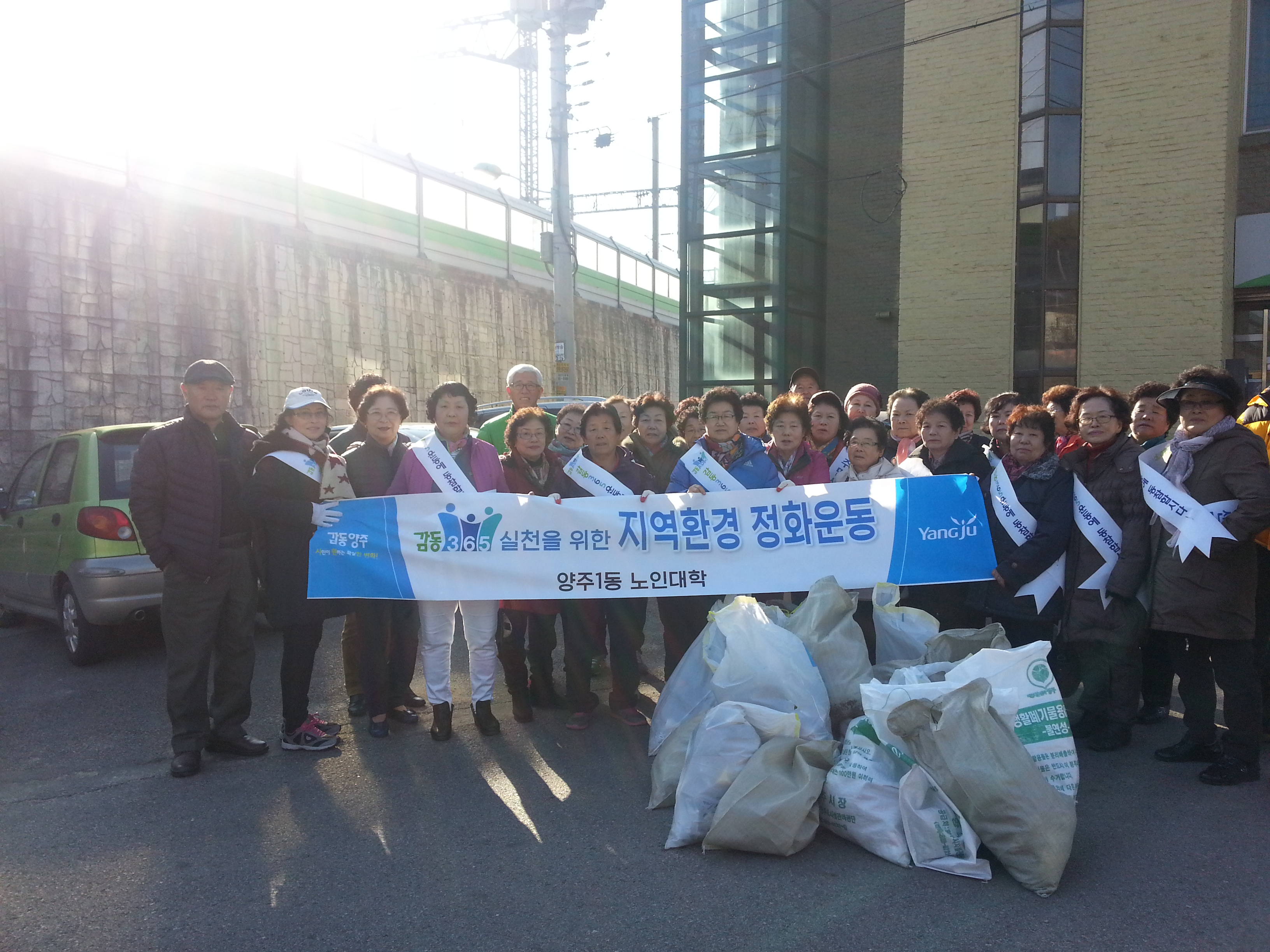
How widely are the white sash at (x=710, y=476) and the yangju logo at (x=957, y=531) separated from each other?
102 centimetres

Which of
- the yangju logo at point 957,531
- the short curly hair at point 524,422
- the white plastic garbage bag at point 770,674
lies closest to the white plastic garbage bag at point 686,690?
the white plastic garbage bag at point 770,674

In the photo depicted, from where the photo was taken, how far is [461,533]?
17.5ft

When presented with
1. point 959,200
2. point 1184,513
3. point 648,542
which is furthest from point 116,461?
point 959,200

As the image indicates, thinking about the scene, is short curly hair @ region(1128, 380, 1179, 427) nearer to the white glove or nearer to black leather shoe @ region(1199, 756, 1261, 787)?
black leather shoe @ region(1199, 756, 1261, 787)

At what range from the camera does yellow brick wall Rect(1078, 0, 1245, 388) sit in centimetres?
1131

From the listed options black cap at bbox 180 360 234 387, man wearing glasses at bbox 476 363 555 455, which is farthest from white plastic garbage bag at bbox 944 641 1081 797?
man wearing glasses at bbox 476 363 555 455

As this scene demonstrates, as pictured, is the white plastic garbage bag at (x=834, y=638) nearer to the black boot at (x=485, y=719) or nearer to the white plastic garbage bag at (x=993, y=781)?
the white plastic garbage bag at (x=993, y=781)

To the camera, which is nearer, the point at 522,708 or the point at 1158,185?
the point at 522,708

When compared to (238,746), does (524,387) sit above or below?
above

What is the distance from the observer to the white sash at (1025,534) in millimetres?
4918

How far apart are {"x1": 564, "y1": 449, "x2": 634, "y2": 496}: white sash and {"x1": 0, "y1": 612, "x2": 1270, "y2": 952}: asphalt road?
1334 millimetres

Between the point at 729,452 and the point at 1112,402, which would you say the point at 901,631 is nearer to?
the point at 729,452

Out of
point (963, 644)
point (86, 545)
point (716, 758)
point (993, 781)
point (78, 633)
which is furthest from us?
point (78, 633)

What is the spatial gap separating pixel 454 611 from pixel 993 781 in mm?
2980
